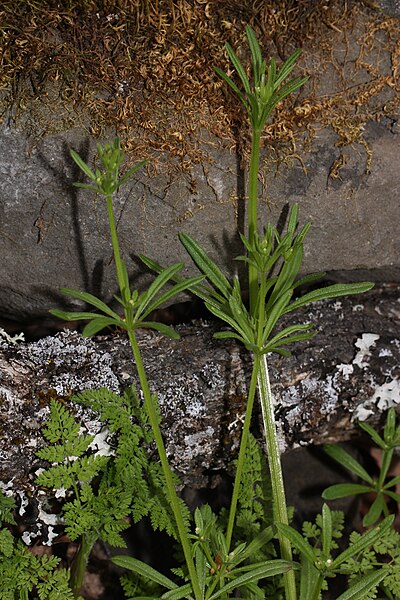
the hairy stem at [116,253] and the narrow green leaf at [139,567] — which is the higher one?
the hairy stem at [116,253]

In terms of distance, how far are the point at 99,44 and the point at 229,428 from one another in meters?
1.58

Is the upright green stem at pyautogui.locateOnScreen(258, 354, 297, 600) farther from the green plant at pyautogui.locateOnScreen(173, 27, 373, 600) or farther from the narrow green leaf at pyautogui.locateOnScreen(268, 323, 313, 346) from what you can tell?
the narrow green leaf at pyautogui.locateOnScreen(268, 323, 313, 346)

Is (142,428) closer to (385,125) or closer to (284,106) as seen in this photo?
(284,106)

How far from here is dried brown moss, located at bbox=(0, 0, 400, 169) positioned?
2.61m

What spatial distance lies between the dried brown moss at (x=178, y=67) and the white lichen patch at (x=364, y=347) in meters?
0.82

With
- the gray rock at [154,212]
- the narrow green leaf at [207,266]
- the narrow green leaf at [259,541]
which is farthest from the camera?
the gray rock at [154,212]

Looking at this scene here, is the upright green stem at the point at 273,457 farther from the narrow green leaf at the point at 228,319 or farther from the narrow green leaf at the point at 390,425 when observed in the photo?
the narrow green leaf at the point at 390,425

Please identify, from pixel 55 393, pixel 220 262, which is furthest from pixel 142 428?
pixel 220 262

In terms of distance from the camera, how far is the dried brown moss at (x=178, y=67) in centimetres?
261

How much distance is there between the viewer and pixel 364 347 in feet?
9.67

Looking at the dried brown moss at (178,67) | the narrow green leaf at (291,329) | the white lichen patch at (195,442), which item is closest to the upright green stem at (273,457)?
the narrow green leaf at (291,329)

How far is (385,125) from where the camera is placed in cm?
291

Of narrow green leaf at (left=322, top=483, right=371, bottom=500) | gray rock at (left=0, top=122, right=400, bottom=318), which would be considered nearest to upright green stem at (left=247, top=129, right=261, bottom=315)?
gray rock at (left=0, top=122, right=400, bottom=318)

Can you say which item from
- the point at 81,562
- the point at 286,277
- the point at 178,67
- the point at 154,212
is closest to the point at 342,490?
the point at 286,277
